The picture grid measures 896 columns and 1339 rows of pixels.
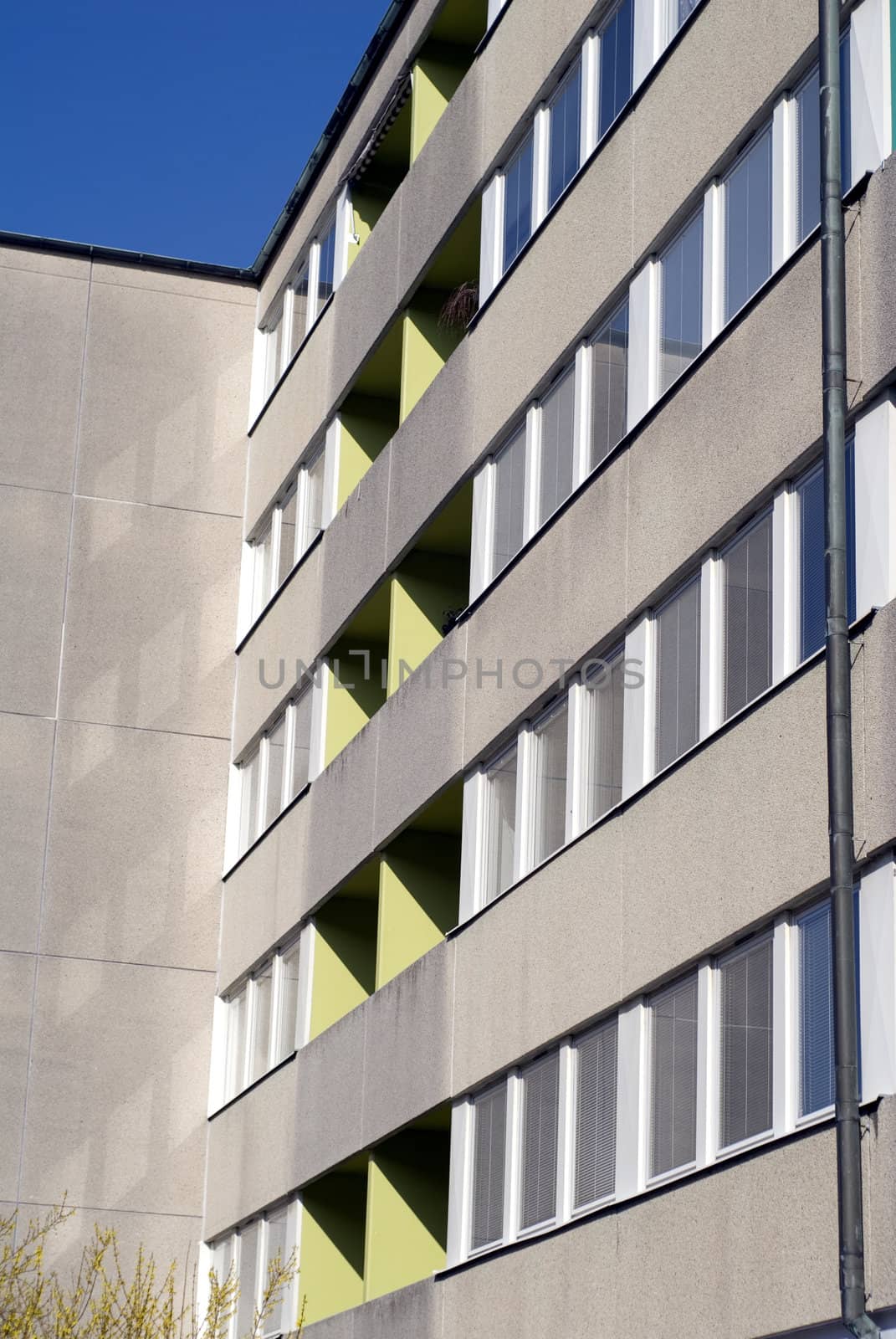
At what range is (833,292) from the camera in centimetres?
1391

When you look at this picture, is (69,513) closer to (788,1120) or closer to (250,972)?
(250,972)

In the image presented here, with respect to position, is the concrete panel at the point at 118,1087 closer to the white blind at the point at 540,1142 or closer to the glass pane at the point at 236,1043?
the glass pane at the point at 236,1043

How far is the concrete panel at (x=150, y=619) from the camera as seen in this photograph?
1198 inches

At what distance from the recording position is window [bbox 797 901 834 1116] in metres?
13.1

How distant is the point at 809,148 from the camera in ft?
50.2

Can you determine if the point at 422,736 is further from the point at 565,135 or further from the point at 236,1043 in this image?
the point at 236,1043

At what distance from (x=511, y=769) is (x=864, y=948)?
7.51 meters

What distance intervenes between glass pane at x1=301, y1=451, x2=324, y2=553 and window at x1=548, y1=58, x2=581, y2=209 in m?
8.19

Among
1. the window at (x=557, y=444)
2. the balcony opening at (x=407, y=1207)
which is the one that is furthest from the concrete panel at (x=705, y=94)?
the balcony opening at (x=407, y=1207)

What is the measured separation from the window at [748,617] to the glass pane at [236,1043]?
14143mm

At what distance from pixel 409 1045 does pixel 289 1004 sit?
5541 mm

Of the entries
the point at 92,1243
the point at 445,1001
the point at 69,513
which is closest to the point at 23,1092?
the point at 92,1243

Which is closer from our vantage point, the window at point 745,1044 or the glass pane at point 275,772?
the window at point 745,1044

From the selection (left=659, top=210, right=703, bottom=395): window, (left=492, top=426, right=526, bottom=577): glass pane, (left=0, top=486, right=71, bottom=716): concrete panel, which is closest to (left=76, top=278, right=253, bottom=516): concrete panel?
(left=0, top=486, right=71, bottom=716): concrete panel
